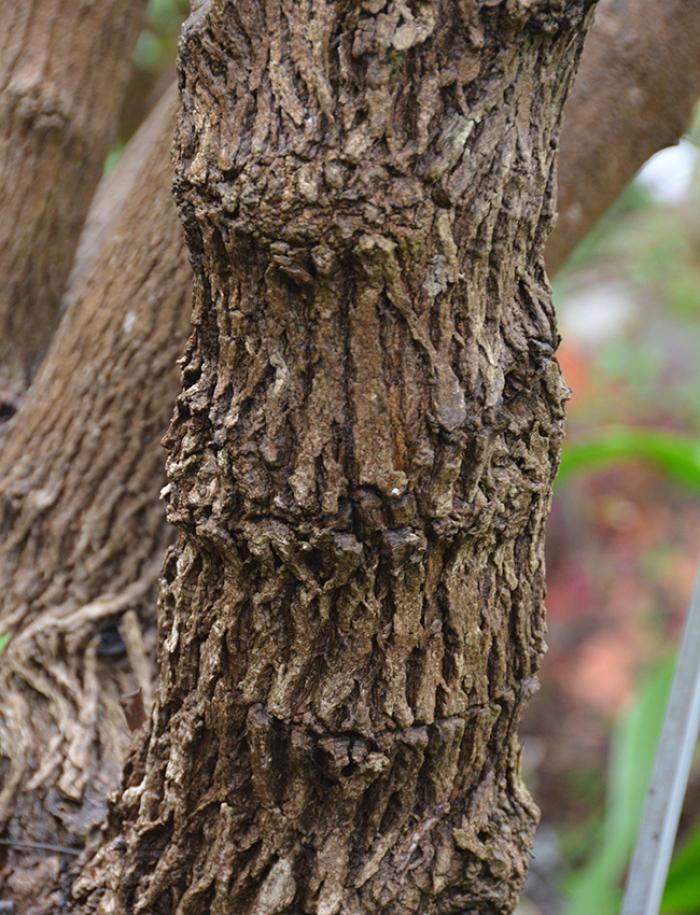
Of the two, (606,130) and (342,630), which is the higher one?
(606,130)

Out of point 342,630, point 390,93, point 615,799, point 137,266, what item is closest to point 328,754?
point 342,630

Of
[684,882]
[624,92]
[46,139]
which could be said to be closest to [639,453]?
[624,92]

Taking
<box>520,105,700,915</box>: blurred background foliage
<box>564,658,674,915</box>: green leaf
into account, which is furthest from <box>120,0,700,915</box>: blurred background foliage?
<box>564,658,674,915</box>: green leaf

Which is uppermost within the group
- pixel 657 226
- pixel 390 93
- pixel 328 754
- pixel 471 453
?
pixel 657 226

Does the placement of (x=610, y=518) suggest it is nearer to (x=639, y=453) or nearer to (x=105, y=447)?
(x=639, y=453)

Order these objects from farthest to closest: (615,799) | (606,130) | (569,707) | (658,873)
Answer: (569,707) → (615,799) → (606,130) → (658,873)

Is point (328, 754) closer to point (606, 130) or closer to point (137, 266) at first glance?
point (137, 266)

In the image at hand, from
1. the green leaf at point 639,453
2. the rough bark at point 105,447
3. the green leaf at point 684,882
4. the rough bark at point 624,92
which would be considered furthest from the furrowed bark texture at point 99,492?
the green leaf at point 684,882
